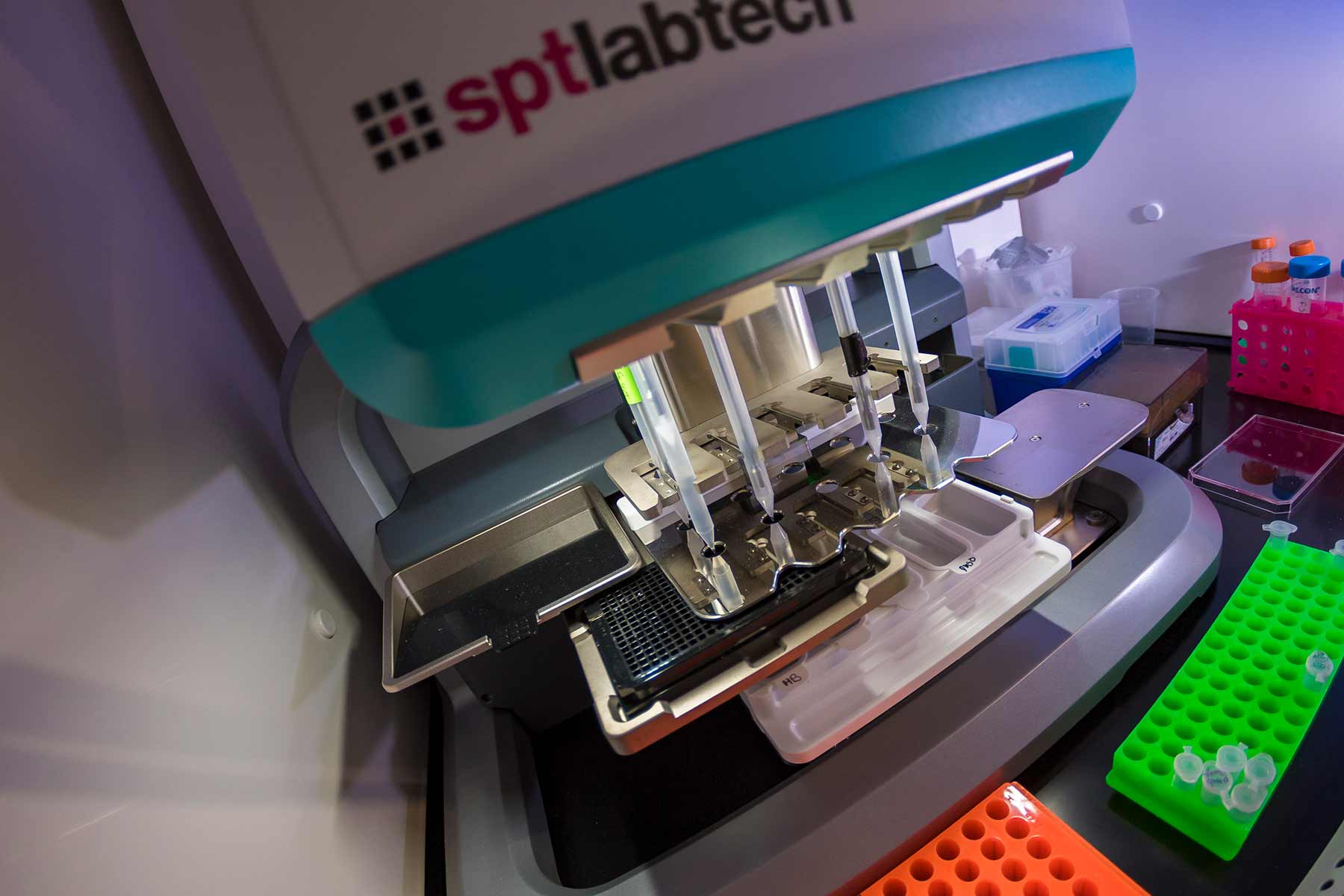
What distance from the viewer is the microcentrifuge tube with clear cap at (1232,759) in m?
0.54

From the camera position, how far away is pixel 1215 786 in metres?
0.53

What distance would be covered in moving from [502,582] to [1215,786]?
0.67m

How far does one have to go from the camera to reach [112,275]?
0.67m

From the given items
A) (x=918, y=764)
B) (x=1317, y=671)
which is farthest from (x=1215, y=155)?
(x=918, y=764)

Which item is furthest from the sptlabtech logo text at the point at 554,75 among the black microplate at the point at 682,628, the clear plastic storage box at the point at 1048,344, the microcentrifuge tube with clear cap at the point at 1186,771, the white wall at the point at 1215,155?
the white wall at the point at 1215,155

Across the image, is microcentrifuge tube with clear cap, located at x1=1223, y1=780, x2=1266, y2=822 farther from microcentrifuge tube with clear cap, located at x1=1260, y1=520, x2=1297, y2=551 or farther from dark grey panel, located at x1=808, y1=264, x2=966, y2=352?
dark grey panel, located at x1=808, y1=264, x2=966, y2=352

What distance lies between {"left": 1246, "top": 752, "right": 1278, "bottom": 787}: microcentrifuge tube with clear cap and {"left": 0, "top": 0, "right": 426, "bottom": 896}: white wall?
2.61ft

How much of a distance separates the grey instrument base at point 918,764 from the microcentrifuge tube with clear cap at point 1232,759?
10 cm

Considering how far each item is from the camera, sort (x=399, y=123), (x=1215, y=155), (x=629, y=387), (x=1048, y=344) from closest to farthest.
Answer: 1. (x=399, y=123)
2. (x=629, y=387)
3. (x=1048, y=344)
4. (x=1215, y=155)

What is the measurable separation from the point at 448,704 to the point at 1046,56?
0.95 m

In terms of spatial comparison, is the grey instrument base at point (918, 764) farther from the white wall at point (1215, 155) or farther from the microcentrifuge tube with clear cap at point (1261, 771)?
the white wall at point (1215, 155)

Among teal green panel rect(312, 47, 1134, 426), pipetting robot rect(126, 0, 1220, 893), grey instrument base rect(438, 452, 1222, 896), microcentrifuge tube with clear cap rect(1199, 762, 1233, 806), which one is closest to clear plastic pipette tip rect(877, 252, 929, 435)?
pipetting robot rect(126, 0, 1220, 893)

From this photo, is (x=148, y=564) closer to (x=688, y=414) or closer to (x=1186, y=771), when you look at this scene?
(x=688, y=414)

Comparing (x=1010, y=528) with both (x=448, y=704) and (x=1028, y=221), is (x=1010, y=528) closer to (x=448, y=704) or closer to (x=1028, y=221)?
(x=448, y=704)
